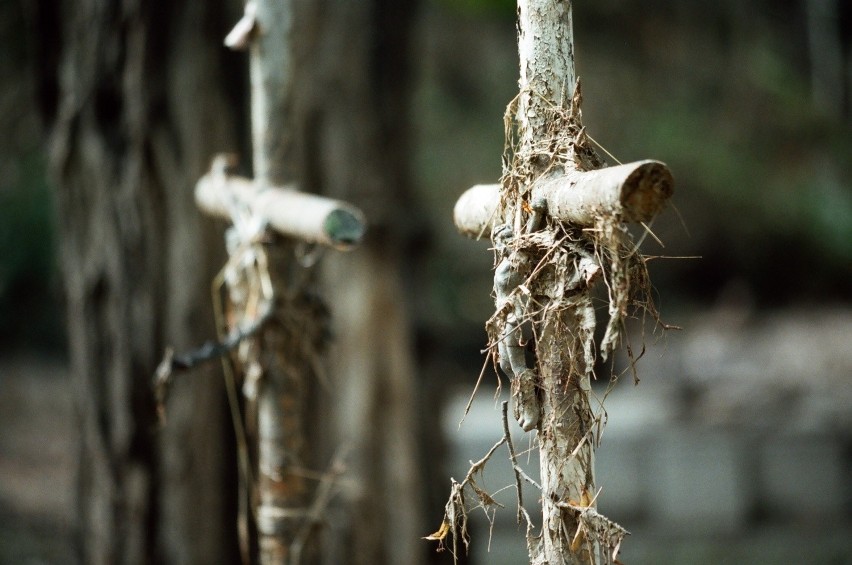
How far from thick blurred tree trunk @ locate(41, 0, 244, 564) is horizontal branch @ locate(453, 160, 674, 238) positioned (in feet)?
4.45

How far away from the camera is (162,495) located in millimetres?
1903

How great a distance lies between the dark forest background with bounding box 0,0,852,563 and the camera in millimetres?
4895

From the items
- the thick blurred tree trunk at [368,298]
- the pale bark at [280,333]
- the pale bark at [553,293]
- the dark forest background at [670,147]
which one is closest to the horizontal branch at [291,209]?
the pale bark at [280,333]

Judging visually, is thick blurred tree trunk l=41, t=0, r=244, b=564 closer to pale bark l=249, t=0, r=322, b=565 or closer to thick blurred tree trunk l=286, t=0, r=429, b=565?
thick blurred tree trunk l=286, t=0, r=429, b=565

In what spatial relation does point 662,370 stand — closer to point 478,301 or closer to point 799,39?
point 478,301

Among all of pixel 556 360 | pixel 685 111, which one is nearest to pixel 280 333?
pixel 556 360

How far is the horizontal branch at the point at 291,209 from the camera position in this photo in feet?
3.09

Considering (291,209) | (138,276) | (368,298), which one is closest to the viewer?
(291,209)

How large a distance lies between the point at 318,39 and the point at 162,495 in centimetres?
100

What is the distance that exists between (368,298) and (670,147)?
3473mm

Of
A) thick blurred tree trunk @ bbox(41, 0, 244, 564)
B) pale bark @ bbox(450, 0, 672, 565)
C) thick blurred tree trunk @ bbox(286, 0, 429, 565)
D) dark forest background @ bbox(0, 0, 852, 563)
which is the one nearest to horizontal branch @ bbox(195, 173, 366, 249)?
pale bark @ bbox(450, 0, 672, 565)

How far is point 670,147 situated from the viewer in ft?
17.0

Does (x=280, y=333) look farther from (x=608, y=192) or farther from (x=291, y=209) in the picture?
(x=608, y=192)

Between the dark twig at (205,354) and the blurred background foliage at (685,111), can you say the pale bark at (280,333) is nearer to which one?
the dark twig at (205,354)
